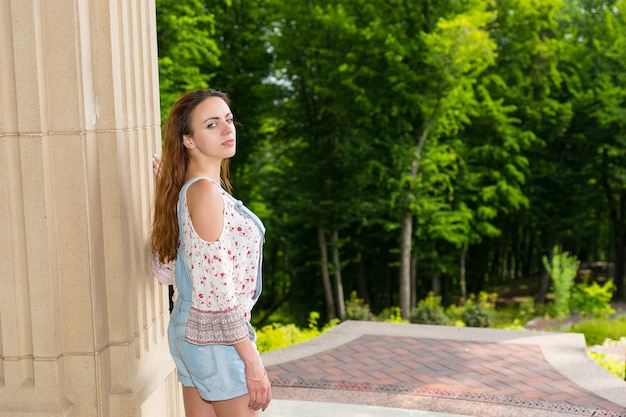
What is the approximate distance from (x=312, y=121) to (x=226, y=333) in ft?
61.5

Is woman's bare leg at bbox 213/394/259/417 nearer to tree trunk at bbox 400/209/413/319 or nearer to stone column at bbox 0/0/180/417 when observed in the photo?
stone column at bbox 0/0/180/417

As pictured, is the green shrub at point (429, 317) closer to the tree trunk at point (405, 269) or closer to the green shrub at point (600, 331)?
the green shrub at point (600, 331)

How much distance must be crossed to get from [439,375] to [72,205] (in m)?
4.48

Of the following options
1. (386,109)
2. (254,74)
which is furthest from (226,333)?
(254,74)

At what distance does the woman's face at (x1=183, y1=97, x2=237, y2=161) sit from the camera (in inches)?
126

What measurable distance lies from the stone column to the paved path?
269cm

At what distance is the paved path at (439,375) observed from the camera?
615cm

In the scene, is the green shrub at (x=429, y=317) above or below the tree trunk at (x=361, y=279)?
→ above

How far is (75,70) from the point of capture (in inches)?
127

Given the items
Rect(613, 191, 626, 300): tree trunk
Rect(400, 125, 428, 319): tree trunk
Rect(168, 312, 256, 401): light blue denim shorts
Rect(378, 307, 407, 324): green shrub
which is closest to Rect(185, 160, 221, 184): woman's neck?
Rect(168, 312, 256, 401): light blue denim shorts

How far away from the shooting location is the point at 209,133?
3215mm

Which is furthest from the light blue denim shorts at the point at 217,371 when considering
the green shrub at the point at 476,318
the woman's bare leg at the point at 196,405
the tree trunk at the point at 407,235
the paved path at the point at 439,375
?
the tree trunk at the point at 407,235

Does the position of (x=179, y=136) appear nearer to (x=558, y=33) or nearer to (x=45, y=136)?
(x=45, y=136)

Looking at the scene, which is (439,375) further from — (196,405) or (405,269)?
(405,269)
